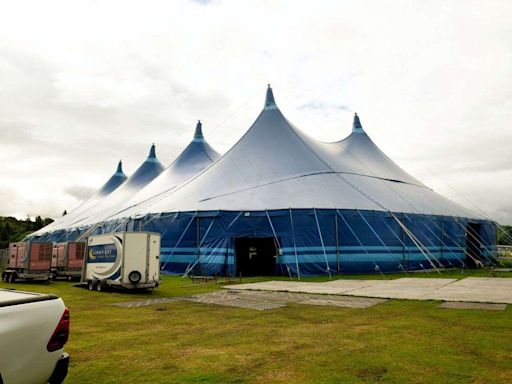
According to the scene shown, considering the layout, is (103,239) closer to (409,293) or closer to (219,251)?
(219,251)

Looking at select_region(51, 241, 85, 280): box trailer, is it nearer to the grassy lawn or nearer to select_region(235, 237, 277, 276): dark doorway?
select_region(235, 237, 277, 276): dark doorway

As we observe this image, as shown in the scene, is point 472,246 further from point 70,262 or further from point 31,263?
point 31,263

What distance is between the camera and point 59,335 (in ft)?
10.6

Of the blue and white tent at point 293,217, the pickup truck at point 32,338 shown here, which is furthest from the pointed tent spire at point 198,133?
the pickup truck at point 32,338

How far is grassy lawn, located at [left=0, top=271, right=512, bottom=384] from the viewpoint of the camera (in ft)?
15.3

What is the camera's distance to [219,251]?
18969 mm

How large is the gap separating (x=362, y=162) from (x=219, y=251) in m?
11.6

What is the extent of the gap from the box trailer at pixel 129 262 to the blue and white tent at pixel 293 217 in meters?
4.71

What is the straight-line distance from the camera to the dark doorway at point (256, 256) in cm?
2020

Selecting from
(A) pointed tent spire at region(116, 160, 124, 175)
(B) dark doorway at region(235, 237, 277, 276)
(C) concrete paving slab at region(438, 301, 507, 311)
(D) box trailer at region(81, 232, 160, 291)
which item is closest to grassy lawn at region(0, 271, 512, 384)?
(C) concrete paving slab at region(438, 301, 507, 311)

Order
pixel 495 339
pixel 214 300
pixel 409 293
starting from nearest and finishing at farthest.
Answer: pixel 495 339 → pixel 214 300 → pixel 409 293

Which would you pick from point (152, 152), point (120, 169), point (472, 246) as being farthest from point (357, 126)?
point (120, 169)

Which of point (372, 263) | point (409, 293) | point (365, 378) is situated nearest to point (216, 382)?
point (365, 378)

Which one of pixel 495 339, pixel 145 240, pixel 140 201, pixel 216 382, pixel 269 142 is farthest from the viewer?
pixel 140 201
